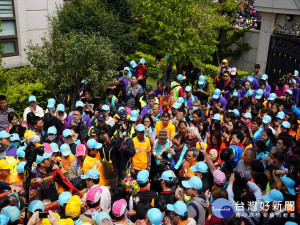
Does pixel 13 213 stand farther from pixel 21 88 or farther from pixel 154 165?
pixel 21 88

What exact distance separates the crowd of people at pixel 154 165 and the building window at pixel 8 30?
4547 millimetres

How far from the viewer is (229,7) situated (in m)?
18.0

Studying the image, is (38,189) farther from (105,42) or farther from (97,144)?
(105,42)

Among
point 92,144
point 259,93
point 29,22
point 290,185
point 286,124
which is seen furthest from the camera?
point 29,22

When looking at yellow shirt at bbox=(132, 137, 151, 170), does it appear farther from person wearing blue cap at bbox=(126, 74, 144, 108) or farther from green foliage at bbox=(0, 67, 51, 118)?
green foliage at bbox=(0, 67, 51, 118)

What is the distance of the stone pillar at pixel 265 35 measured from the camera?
1425 cm

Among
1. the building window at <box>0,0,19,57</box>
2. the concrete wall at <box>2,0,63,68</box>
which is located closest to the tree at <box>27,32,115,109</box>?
the concrete wall at <box>2,0,63,68</box>

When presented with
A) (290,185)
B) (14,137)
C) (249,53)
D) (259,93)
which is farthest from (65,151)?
(249,53)

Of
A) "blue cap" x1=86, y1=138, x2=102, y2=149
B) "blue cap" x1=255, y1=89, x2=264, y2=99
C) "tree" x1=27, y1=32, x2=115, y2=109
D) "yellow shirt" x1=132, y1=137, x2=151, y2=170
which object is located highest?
"tree" x1=27, y1=32, x2=115, y2=109

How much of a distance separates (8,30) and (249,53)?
1149 cm

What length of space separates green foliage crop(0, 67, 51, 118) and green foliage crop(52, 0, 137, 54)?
2.42 m

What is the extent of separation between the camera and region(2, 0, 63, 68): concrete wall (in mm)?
12664

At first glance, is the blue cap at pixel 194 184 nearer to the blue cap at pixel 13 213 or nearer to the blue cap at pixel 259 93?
the blue cap at pixel 13 213

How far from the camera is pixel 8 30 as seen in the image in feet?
41.5
